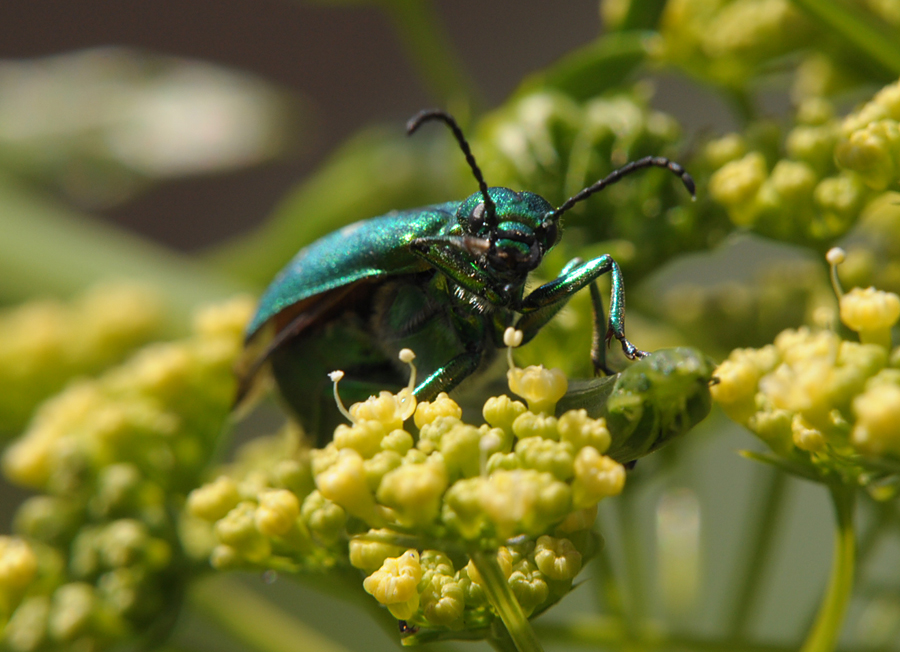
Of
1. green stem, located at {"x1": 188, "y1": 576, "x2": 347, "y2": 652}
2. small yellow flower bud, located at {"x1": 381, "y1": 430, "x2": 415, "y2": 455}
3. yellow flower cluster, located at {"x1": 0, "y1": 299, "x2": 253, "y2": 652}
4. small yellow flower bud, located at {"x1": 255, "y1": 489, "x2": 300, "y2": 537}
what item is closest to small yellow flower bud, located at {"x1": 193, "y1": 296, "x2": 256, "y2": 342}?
yellow flower cluster, located at {"x1": 0, "y1": 299, "x2": 253, "y2": 652}

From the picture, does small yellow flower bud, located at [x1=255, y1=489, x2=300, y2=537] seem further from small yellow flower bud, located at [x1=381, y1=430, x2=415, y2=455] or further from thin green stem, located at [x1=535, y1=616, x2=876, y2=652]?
thin green stem, located at [x1=535, y1=616, x2=876, y2=652]

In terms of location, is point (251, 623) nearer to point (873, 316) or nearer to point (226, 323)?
point (226, 323)

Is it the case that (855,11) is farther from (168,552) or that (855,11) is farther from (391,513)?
(168,552)

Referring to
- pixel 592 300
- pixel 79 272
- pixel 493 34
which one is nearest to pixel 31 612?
pixel 592 300

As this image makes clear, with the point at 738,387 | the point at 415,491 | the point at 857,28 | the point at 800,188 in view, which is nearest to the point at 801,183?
the point at 800,188

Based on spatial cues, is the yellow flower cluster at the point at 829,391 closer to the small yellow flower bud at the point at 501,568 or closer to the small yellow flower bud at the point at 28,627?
the small yellow flower bud at the point at 501,568

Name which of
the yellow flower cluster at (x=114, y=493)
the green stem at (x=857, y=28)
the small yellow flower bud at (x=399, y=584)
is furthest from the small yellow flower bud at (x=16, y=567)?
the green stem at (x=857, y=28)
